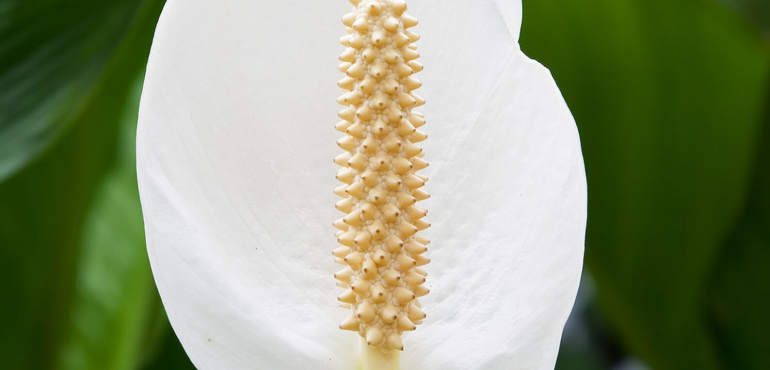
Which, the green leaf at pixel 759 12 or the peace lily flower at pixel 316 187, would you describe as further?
the green leaf at pixel 759 12

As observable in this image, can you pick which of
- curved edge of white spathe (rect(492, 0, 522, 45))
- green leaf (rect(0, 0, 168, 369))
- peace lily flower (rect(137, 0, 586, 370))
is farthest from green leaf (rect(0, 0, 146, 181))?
curved edge of white spathe (rect(492, 0, 522, 45))

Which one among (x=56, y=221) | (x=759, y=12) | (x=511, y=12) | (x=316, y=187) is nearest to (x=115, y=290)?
(x=56, y=221)

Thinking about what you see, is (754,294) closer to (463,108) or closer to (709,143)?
(709,143)

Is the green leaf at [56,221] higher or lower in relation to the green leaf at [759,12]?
lower

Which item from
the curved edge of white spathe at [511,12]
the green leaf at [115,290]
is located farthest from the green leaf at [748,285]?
the green leaf at [115,290]

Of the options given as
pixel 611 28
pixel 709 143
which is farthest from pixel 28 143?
pixel 709 143

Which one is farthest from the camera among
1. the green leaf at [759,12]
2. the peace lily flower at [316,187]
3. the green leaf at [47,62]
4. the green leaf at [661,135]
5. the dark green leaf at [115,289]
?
the green leaf at [759,12]

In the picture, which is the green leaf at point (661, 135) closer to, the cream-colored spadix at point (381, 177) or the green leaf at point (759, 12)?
the cream-colored spadix at point (381, 177)
